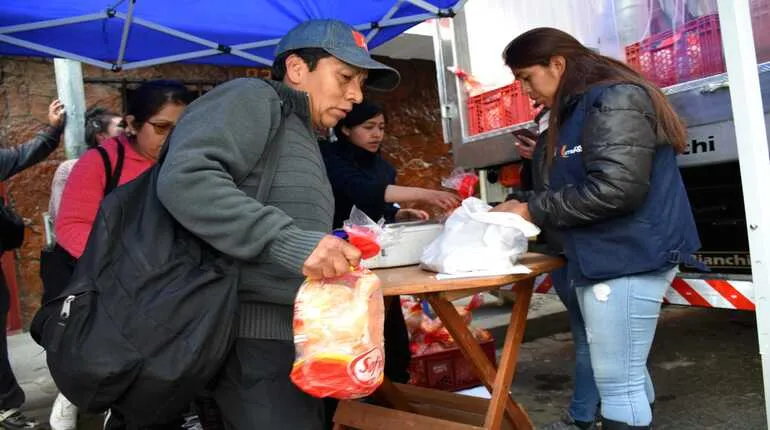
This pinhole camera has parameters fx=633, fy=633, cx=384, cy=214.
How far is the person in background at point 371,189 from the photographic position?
3.01m

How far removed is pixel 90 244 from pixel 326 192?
0.61 m

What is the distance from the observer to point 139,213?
61.9 inches

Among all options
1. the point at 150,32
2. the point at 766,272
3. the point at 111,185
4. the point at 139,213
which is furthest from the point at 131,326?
the point at 150,32

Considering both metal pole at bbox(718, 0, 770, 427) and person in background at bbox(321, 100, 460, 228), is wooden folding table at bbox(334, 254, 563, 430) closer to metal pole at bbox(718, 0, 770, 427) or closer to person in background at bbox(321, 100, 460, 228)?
person in background at bbox(321, 100, 460, 228)

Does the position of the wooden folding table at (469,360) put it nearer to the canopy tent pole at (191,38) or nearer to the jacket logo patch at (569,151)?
the jacket logo patch at (569,151)

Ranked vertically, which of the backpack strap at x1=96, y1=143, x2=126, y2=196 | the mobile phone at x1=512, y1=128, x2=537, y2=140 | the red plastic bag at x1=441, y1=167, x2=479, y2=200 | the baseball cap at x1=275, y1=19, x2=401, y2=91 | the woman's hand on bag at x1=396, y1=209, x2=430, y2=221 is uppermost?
the baseball cap at x1=275, y1=19, x2=401, y2=91

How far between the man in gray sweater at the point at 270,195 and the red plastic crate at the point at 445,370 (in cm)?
185

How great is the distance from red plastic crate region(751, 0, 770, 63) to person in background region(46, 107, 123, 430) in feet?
10.8

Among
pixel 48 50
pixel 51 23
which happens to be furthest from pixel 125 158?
pixel 48 50

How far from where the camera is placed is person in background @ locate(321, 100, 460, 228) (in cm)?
299

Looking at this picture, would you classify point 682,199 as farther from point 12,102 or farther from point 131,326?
point 12,102

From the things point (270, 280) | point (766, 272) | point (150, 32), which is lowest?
point (766, 272)

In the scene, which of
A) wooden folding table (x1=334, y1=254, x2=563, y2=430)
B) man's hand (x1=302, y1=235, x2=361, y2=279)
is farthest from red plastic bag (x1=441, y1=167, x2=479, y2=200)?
man's hand (x1=302, y1=235, x2=361, y2=279)

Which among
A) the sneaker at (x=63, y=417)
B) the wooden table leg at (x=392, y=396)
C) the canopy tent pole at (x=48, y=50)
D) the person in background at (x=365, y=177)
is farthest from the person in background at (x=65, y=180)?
the wooden table leg at (x=392, y=396)
